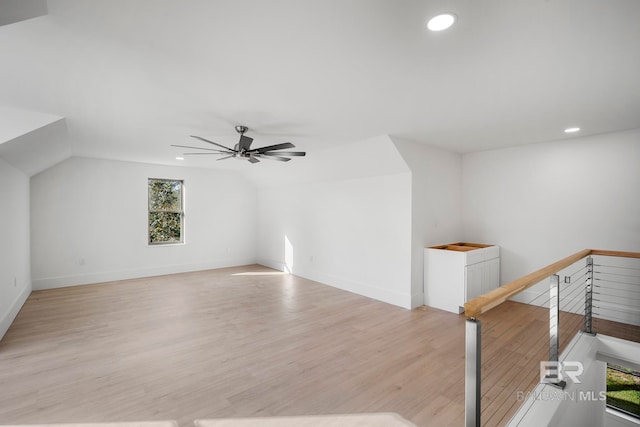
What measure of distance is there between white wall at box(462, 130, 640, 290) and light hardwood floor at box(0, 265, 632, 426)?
103 centimetres

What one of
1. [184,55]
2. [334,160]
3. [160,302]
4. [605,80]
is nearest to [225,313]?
[160,302]

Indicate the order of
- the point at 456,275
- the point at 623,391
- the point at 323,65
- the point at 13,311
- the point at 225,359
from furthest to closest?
the point at 623,391 → the point at 456,275 → the point at 13,311 → the point at 225,359 → the point at 323,65

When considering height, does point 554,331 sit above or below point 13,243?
below

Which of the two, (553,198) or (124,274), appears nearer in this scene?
(553,198)

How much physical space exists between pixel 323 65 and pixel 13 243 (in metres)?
4.85

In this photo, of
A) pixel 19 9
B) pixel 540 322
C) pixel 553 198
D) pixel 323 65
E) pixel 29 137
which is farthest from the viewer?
pixel 553 198

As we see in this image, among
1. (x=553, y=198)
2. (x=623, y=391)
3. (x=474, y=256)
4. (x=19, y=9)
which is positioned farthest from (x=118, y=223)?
(x=623, y=391)

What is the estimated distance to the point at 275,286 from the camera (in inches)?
225

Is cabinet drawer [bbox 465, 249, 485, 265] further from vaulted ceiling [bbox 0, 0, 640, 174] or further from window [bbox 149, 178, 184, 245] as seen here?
window [bbox 149, 178, 184, 245]

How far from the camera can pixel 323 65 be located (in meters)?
2.17

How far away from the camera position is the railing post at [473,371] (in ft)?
4.21

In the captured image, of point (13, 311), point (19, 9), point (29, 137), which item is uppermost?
point (19, 9)

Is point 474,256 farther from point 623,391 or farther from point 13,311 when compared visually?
point 13,311

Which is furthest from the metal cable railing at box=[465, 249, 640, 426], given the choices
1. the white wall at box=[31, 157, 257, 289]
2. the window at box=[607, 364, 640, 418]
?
the white wall at box=[31, 157, 257, 289]
